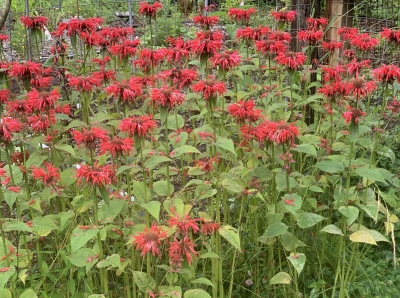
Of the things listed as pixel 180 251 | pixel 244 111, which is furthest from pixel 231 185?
pixel 180 251

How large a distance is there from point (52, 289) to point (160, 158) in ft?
2.20

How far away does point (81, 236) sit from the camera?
1.35 metres

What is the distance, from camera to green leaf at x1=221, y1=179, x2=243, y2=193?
1544 mm

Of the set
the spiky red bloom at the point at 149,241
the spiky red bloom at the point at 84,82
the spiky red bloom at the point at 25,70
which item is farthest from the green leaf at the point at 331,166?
the spiky red bloom at the point at 25,70

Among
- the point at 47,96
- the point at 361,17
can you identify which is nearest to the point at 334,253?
the point at 47,96

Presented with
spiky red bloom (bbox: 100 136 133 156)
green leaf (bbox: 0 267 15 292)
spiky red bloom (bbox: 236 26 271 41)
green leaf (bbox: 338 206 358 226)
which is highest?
spiky red bloom (bbox: 236 26 271 41)

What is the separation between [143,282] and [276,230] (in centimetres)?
44

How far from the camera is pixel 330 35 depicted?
10.5 ft

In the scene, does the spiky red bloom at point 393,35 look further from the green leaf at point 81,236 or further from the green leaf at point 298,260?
the green leaf at point 81,236

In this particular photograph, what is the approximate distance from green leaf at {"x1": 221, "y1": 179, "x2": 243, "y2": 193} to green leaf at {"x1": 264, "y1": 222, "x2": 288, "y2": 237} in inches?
6.1

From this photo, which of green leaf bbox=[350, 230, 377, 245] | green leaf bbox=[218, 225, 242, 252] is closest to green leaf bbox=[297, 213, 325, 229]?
green leaf bbox=[350, 230, 377, 245]

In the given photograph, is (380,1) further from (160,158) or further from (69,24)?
(160,158)

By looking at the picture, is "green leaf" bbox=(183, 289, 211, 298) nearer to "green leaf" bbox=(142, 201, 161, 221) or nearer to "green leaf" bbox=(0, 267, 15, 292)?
"green leaf" bbox=(142, 201, 161, 221)

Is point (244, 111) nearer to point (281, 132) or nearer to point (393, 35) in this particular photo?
point (281, 132)
